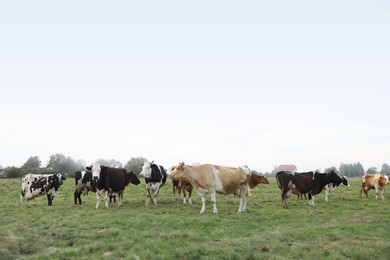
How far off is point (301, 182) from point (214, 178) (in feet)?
21.3

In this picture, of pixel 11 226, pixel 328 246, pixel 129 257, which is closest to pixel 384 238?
pixel 328 246

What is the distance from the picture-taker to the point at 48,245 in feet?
35.6

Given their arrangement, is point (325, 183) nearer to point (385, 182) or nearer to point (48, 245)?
point (385, 182)

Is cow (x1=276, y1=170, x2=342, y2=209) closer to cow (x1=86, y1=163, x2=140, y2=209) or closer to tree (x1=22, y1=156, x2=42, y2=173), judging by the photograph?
cow (x1=86, y1=163, x2=140, y2=209)

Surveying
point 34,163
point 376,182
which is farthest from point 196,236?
point 34,163

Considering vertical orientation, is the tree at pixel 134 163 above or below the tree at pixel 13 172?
above

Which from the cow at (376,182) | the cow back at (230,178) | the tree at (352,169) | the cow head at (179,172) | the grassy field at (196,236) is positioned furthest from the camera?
the tree at (352,169)

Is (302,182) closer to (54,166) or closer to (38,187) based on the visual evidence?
(38,187)

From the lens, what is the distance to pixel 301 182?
20859 millimetres

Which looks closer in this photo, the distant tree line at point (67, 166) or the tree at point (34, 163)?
the distant tree line at point (67, 166)

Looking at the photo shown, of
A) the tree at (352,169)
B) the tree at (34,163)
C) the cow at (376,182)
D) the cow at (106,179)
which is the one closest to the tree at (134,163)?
the tree at (34,163)

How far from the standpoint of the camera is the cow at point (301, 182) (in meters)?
20.5

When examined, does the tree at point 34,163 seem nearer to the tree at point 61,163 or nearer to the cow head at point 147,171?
the tree at point 61,163

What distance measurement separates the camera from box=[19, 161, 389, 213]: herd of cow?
17.3 metres
